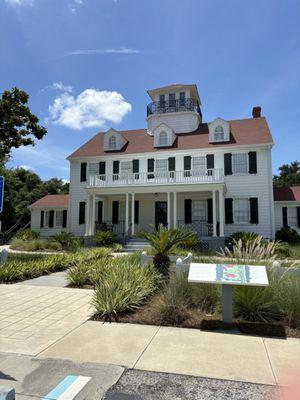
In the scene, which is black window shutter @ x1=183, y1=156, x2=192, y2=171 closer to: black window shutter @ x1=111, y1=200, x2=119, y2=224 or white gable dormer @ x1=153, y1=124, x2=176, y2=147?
white gable dormer @ x1=153, y1=124, x2=176, y2=147

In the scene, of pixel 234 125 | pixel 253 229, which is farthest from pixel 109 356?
pixel 234 125

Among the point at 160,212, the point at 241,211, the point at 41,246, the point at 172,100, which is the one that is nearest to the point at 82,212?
the point at 41,246

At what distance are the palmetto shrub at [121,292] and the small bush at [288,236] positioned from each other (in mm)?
15542

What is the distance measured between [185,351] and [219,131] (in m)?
21.0

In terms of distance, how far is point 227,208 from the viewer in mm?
22500

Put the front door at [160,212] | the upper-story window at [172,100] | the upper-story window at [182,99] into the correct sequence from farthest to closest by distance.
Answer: the upper-story window at [172,100]
the upper-story window at [182,99]
the front door at [160,212]

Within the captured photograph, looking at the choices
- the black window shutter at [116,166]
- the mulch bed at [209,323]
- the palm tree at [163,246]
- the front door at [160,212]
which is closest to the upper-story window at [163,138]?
the black window shutter at [116,166]

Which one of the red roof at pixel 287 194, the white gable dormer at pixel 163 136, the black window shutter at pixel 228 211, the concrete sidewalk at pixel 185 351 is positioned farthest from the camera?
the white gable dormer at pixel 163 136

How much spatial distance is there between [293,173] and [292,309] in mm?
60138

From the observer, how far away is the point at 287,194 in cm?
2403

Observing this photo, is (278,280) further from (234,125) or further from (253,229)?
(234,125)

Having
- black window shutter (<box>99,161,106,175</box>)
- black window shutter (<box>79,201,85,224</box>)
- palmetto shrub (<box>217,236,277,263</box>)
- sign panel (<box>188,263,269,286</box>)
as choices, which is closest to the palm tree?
palmetto shrub (<box>217,236,277,263</box>)

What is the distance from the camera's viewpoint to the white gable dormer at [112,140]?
2623cm

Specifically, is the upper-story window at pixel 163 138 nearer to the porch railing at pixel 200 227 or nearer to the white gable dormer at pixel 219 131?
the white gable dormer at pixel 219 131
